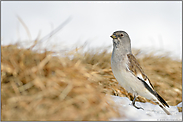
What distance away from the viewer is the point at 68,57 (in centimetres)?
346

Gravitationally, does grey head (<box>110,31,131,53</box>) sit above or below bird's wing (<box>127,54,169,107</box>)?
above

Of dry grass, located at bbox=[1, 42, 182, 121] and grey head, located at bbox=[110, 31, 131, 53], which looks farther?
grey head, located at bbox=[110, 31, 131, 53]

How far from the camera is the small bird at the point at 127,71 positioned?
3199 mm

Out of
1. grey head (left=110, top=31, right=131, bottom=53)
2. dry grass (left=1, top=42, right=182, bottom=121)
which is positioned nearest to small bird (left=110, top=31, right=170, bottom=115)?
grey head (left=110, top=31, right=131, bottom=53)

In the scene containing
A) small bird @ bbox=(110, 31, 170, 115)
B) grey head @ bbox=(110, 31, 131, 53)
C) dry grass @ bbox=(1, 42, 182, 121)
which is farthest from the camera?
grey head @ bbox=(110, 31, 131, 53)

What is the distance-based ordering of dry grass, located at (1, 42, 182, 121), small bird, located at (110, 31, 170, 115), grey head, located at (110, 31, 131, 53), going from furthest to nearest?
grey head, located at (110, 31, 131, 53) → small bird, located at (110, 31, 170, 115) → dry grass, located at (1, 42, 182, 121)

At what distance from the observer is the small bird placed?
10.5 feet

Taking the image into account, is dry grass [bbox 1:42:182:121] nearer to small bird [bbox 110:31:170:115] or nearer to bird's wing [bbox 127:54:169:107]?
small bird [bbox 110:31:170:115]

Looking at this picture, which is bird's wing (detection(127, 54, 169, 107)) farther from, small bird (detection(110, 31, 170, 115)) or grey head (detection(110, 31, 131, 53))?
grey head (detection(110, 31, 131, 53))

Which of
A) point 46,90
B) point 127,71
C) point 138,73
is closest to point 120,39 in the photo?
point 127,71

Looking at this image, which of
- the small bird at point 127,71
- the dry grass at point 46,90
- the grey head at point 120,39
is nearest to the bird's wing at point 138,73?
the small bird at point 127,71

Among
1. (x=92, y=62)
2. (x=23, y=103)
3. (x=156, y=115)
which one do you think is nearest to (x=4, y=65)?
(x=23, y=103)

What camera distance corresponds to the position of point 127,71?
3217mm

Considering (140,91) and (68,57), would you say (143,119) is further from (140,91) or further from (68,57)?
(68,57)
